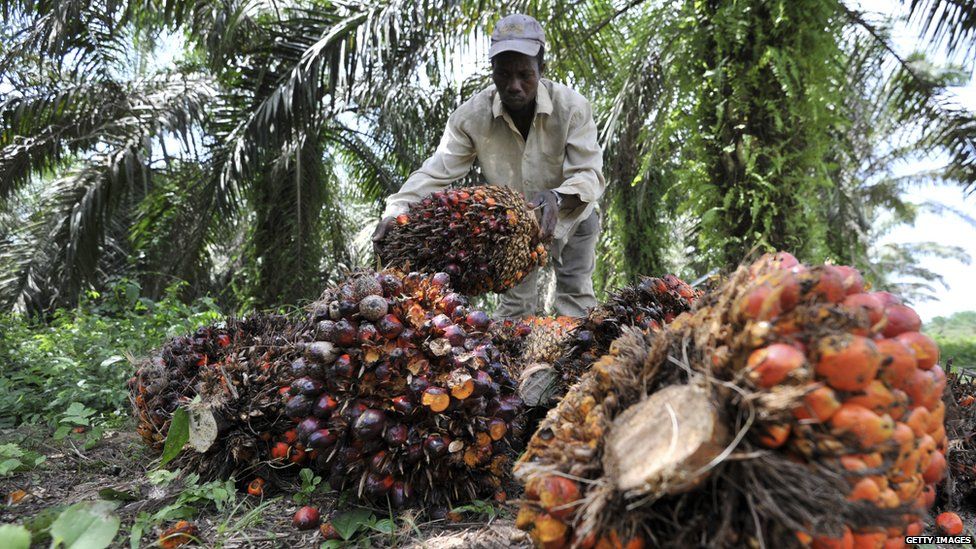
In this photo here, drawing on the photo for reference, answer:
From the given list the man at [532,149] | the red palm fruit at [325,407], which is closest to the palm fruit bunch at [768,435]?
the red palm fruit at [325,407]

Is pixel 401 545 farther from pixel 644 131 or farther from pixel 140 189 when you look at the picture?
pixel 140 189

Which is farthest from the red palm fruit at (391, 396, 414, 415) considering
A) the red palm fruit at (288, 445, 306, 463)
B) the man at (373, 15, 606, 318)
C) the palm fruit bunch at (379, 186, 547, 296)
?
the man at (373, 15, 606, 318)


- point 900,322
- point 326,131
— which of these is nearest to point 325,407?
point 900,322

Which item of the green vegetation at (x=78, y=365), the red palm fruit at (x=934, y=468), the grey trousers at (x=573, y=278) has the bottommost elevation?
the green vegetation at (x=78, y=365)

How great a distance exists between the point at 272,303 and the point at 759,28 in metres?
6.15

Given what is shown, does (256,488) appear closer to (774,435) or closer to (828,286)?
(774,435)

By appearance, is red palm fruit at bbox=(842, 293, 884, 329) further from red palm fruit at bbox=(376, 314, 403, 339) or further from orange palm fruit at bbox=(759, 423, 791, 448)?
red palm fruit at bbox=(376, 314, 403, 339)

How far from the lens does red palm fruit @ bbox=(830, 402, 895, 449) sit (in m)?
0.95

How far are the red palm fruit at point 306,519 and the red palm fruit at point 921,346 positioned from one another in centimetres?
152

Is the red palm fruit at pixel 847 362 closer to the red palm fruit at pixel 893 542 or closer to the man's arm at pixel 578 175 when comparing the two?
the red palm fruit at pixel 893 542

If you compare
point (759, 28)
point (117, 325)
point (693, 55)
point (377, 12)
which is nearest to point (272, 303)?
point (117, 325)

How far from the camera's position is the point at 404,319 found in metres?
1.83

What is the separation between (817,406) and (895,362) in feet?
0.59

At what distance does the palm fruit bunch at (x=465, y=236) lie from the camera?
2.66 m
